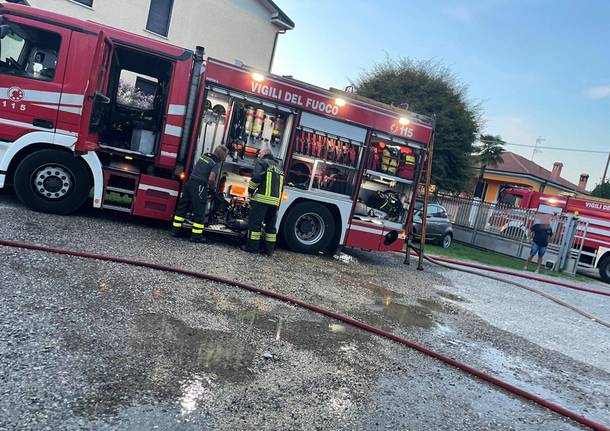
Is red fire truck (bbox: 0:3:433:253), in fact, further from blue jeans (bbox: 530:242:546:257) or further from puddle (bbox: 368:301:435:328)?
blue jeans (bbox: 530:242:546:257)

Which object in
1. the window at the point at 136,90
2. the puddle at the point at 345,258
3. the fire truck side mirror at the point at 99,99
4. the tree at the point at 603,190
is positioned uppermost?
the tree at the point at 603,190

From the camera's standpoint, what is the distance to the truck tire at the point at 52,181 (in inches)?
260

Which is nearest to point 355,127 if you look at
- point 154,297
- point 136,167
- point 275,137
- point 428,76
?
point 275,137

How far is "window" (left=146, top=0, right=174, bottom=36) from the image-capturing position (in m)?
16.5

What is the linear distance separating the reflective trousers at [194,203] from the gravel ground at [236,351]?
33cm

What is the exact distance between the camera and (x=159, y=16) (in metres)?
16.7

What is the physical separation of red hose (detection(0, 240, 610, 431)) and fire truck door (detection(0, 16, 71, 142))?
7.65 feet

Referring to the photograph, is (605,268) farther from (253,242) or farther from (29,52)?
(29,52)

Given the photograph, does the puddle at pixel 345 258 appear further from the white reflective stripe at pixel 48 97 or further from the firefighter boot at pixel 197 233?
the white reflective stripe at pixel 48 97

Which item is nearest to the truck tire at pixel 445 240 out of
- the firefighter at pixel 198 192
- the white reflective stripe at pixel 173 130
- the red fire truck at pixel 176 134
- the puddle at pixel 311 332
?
the red fire truck at pixel 176 134

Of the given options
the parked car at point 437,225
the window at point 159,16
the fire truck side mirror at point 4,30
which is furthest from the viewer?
the window at point 159,16

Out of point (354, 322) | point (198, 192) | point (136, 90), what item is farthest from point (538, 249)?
point (136, 90)

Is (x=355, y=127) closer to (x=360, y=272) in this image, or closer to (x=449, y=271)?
(x=360, y=272)

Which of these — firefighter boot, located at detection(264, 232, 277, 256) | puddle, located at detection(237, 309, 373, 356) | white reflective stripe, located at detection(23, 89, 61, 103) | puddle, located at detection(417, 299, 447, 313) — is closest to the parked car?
puddle, located at detection(417, 299, 447, 313)
